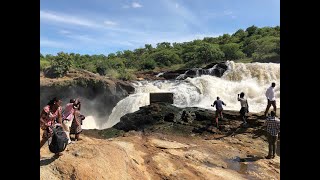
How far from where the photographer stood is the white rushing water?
20.4 metres

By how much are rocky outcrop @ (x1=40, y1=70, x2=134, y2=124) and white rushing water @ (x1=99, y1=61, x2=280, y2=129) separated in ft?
5.04

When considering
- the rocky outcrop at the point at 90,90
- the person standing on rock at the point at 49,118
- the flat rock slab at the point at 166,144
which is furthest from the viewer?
the rocky outcrop at the point at 90,90

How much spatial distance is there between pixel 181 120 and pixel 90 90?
12119 mm

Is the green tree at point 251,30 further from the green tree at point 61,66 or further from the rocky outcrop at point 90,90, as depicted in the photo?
the green tree at point 61,66

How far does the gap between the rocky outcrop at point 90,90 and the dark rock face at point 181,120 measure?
8.60 m

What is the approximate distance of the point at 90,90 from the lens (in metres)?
24.7

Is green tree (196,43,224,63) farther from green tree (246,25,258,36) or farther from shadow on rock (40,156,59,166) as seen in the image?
shadow on rock (40,156,59,166)

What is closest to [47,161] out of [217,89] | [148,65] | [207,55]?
[217,89]

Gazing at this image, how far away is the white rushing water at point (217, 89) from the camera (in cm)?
2041

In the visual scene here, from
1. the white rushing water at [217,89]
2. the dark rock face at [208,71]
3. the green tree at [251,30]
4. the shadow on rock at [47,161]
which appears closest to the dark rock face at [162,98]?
the white rushing water at [217,89]

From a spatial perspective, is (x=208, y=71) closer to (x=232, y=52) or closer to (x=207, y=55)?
(x=207, y=55)

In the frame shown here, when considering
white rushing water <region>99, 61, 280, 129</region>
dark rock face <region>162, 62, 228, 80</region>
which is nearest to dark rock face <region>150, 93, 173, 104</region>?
white rushing water <region>99, 61, 280, 129</region>
